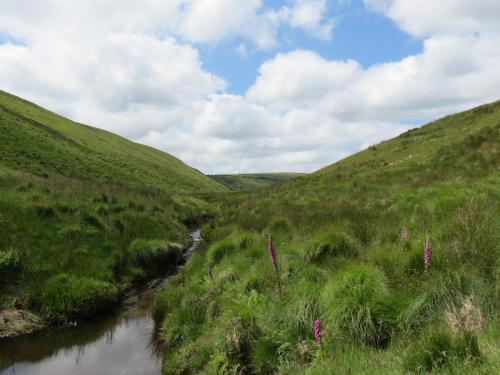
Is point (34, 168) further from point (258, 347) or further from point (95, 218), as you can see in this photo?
point (258, 347)

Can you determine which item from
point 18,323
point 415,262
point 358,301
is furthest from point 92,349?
point 415,262

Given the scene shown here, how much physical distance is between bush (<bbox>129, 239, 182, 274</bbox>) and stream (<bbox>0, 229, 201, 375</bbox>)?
430 centimetres

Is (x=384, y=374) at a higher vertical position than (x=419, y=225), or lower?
lower

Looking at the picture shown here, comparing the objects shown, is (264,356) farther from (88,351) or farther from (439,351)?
(88,351)

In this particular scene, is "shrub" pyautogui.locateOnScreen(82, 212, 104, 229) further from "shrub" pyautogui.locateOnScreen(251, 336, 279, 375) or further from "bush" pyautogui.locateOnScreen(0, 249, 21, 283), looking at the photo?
"shrub" pyautogui.locateOnScreen(251, 336, 279, 375)

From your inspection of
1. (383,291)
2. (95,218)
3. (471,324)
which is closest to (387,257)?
(383,291)

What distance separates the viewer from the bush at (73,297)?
10991mm

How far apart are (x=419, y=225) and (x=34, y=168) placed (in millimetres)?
38476

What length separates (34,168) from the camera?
37.5 meters

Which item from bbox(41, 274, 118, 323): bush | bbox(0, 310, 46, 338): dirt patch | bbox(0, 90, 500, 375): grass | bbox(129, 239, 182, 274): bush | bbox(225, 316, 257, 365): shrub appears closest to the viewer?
bbox(0, 90, 500, 375): grass

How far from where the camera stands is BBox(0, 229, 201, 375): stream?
844 cm

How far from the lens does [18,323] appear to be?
10.2 metres

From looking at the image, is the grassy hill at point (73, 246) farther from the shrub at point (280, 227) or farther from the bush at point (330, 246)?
the bush at point (330, 246)

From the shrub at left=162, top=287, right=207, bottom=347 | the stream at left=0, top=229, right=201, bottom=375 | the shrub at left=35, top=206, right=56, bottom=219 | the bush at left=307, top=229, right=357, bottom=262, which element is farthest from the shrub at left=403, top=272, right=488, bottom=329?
the shrub at left=35, top=206, right=56, bottom=219
